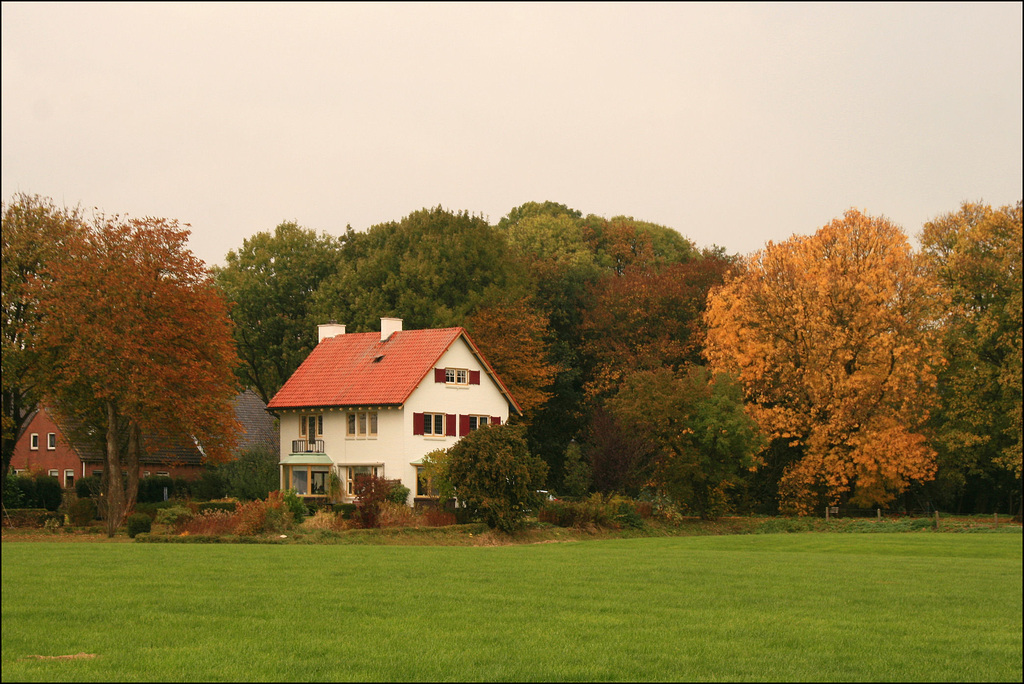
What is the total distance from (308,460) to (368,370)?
5.39m

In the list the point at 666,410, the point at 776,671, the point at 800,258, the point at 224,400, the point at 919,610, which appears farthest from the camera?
the point at 800,258

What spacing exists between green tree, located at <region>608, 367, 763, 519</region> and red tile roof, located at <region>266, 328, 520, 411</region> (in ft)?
27.9

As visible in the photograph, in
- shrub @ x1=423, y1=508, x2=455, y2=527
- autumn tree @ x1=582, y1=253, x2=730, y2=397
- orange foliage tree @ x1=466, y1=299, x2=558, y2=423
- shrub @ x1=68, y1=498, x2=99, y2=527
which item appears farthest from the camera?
autumn tree @ x1=582, y1=253, x2=730, y2=397

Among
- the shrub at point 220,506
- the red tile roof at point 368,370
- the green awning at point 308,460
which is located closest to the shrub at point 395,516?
the shrub at point 220,506

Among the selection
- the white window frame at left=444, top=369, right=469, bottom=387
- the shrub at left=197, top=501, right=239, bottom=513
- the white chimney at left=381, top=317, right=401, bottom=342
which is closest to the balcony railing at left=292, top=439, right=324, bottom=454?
the white chimney at left=381, top=317, right=401, bottom=342

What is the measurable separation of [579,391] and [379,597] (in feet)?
156

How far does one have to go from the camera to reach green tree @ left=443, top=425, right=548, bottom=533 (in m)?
40.9

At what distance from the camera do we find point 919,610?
18531mm

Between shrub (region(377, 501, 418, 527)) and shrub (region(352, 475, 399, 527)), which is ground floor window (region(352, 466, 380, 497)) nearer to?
shrub (region(352, 475, 399, 527))

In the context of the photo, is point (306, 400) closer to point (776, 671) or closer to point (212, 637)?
point (212, 637)

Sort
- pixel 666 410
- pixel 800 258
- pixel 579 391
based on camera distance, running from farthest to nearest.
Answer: pixel 579 391, pixel 800 258, pixel 666 410

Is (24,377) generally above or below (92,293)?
below

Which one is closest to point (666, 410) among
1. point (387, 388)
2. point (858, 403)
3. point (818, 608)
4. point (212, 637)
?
point (858, 403)

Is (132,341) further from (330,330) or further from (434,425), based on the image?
(330,330)
